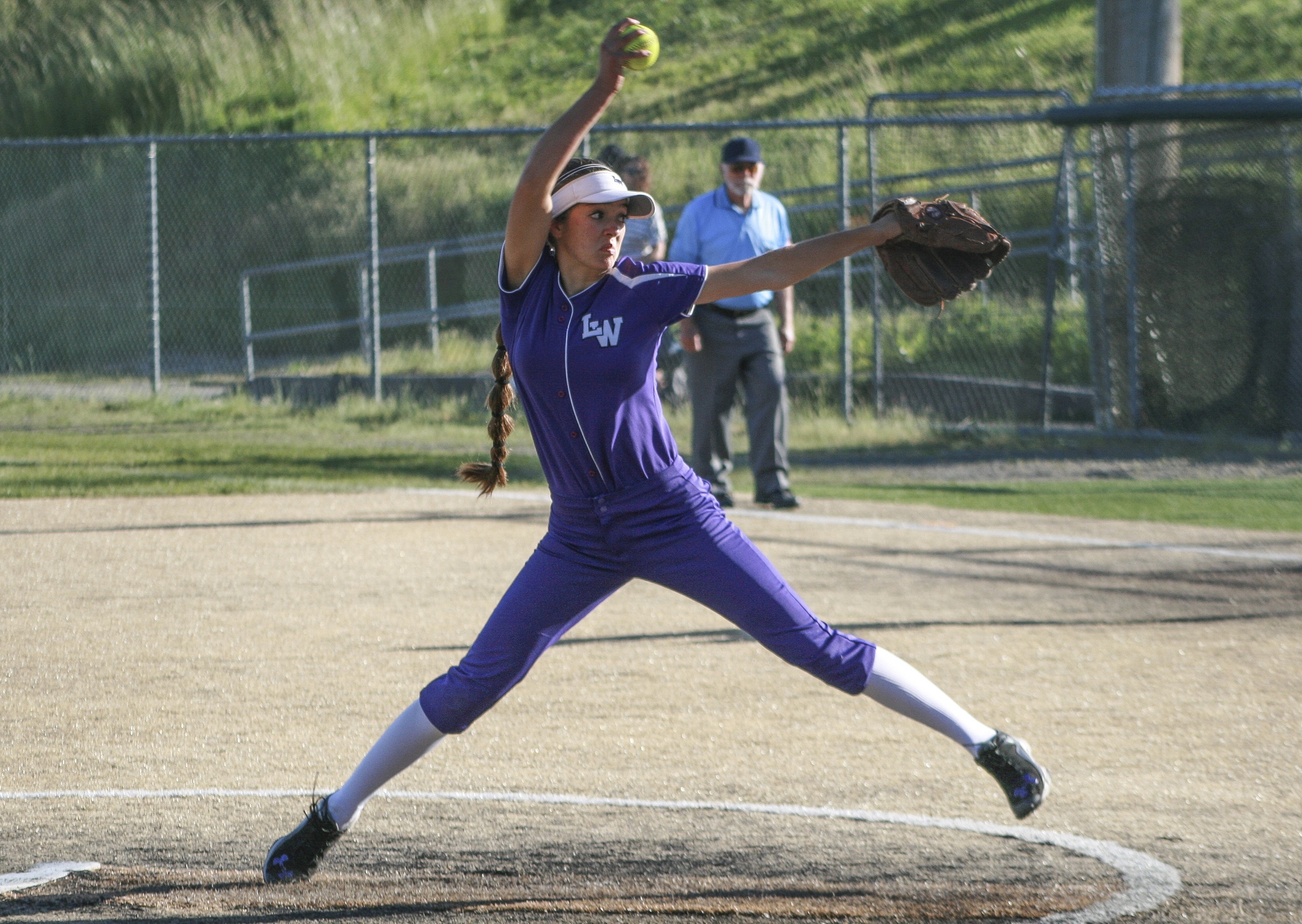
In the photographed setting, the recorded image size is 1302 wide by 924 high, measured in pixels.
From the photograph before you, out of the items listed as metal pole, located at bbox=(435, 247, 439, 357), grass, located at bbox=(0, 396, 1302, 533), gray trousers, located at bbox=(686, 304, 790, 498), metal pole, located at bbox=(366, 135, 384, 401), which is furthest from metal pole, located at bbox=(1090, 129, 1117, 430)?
metal pole, located at bbox=(435, 247, 439, 357)

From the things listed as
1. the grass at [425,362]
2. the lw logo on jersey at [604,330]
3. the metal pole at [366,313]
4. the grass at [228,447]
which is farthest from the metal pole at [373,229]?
A: the lw logo on jersey at [604,330]

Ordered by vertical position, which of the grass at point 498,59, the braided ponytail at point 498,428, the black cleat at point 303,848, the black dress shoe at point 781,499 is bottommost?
the black cleat at point 303,848

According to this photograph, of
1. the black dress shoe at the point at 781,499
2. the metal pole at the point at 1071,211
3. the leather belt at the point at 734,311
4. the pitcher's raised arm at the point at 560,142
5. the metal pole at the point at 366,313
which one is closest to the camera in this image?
the pitcher's raised arm at the point at 560,142

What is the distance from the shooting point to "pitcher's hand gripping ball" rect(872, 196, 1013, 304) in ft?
13.3

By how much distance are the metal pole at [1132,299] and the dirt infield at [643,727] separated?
115 inches

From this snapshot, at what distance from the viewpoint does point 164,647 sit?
6715 mm

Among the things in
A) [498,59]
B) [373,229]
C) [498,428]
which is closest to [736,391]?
[498,428]

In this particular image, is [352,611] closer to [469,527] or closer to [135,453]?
[469,527]

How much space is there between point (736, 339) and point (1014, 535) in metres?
2.16

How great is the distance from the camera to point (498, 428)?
14.2ft

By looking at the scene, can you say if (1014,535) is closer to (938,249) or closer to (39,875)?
(938,249)

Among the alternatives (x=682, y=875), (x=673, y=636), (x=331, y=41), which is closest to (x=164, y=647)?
(x=673, y=636)

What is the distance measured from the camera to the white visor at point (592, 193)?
12.6 ft

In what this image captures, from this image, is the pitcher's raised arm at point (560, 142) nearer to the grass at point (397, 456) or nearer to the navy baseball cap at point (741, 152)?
the navy baseball cap at point (741, 152)
